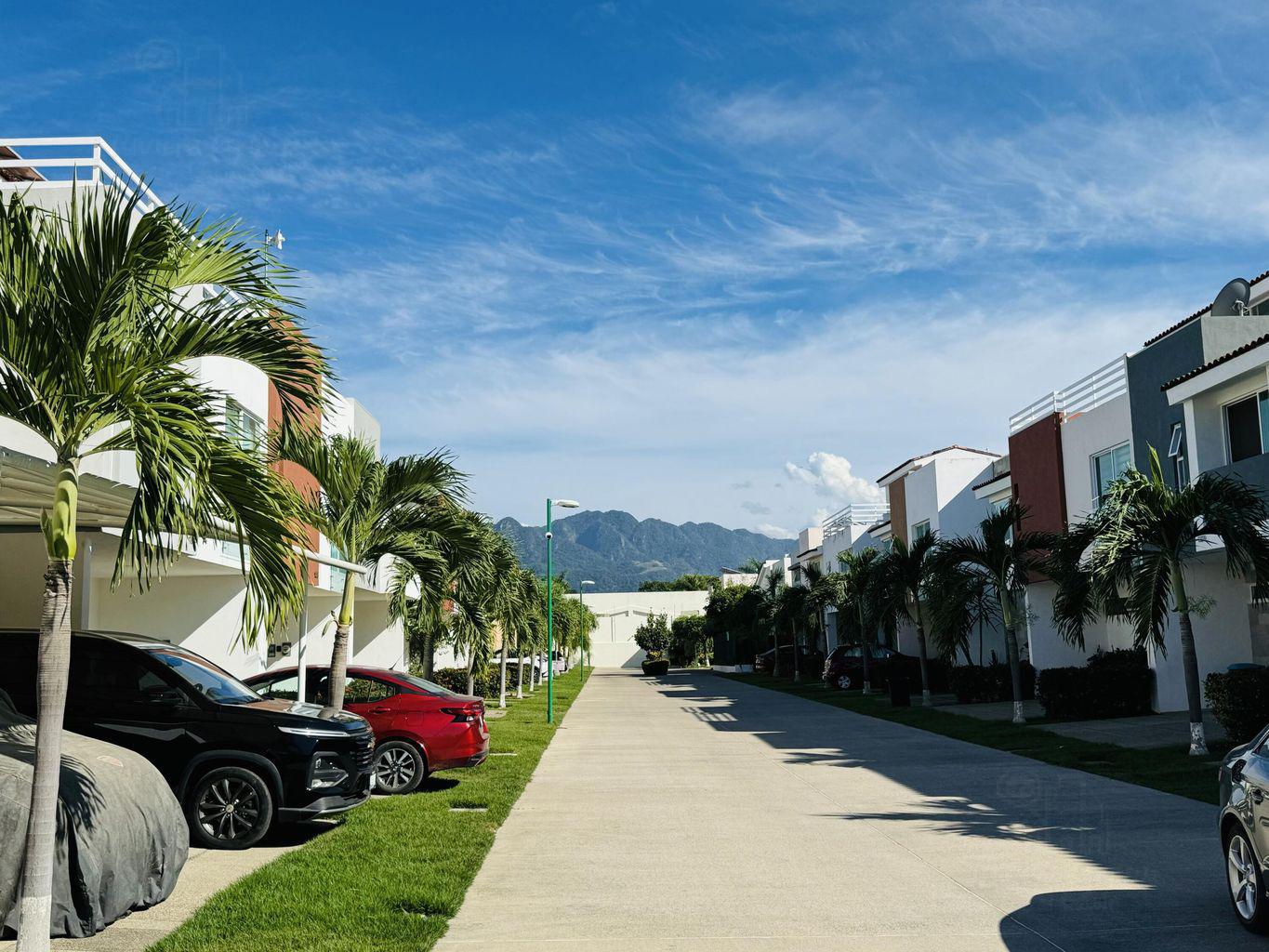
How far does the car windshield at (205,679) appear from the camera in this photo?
452 inches

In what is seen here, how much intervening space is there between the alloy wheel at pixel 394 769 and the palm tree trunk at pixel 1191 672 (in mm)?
11331

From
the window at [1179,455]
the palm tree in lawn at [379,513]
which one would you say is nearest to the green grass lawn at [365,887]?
the palm tree in lawn at [379,513]

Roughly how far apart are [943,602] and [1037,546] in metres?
2.42

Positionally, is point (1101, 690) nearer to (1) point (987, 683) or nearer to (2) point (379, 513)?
(1) point (987, 683)

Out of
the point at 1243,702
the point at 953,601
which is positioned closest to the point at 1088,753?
the point at 1243,702

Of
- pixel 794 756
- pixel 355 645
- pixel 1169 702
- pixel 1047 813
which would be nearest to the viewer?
pixel 1047 813

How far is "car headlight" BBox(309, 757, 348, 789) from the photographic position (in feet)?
36.8

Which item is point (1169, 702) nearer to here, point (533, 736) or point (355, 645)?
point (533, 736)

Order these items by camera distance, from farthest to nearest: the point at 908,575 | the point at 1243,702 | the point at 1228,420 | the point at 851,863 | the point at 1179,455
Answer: the point at 908,575, the point at 1179,455, the point at 1228,420, the point at 1243,702, the point at 851,863

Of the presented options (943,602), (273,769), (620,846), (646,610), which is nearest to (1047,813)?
(620,846)

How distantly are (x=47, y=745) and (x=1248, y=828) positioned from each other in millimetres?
7234

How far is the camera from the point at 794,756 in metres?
20.6

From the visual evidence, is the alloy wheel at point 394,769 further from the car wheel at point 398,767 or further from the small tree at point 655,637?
the small tree at point 655,637

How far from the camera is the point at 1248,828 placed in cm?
745
